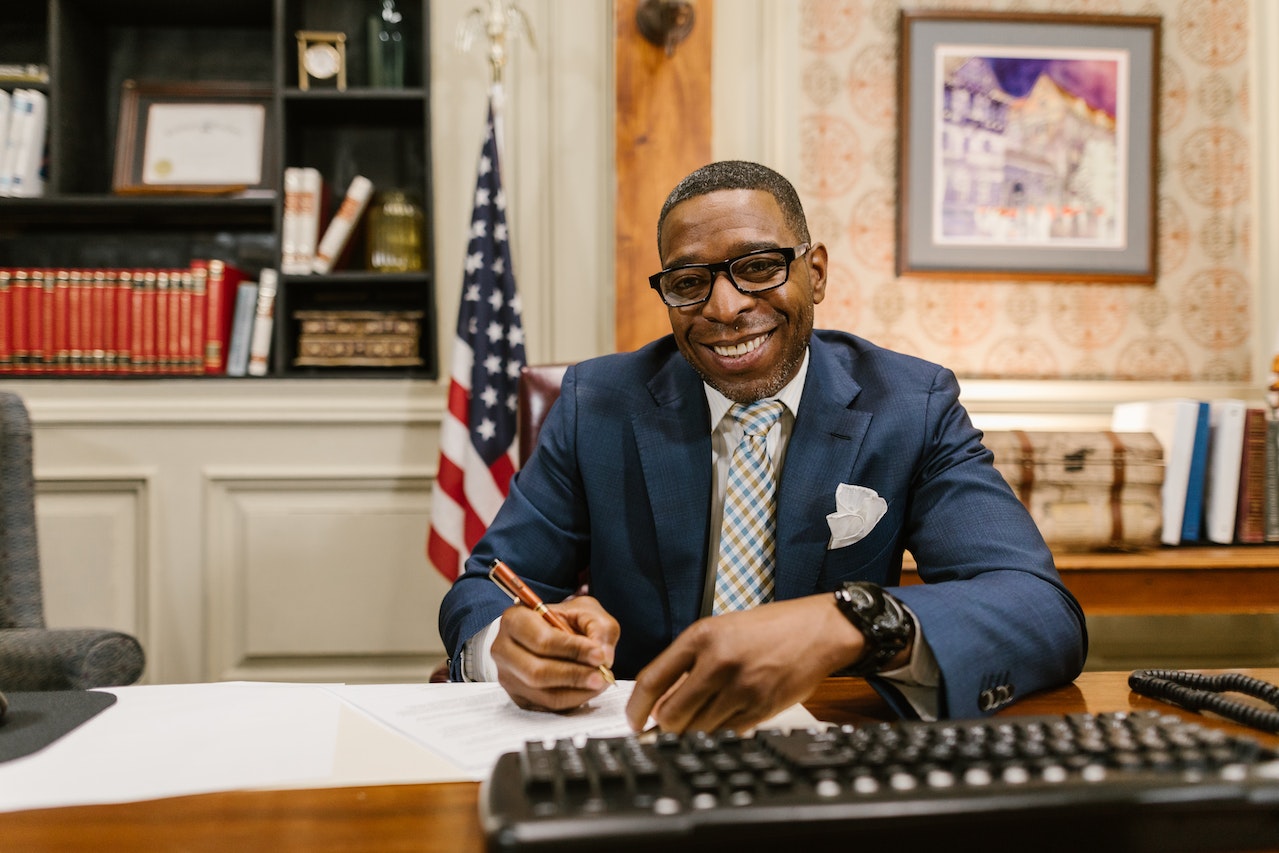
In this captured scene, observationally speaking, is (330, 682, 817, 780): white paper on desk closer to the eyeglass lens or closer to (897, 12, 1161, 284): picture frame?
the eyeglass lens

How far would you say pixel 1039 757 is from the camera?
59 centimetres

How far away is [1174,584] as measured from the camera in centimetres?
231


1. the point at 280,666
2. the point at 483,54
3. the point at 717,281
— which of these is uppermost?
the point at 483,54

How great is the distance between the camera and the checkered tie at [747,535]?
1.33 m

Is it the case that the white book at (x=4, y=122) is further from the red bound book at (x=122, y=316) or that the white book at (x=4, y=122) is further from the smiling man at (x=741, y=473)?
the smiling man at (x=741, y=473)

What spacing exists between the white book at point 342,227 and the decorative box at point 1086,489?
78.7 inches

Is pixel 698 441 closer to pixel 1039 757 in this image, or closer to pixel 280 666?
pixel 1039 757

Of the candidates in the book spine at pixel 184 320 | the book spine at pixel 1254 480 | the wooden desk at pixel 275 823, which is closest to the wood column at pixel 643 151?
the book spine at pixel 184 320

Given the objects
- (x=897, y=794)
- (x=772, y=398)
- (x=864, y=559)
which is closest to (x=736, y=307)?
Answer: (x=772, y=398)

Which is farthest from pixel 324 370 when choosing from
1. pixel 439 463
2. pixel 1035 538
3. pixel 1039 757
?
pixel 1039 757

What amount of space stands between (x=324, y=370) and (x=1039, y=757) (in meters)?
2.66

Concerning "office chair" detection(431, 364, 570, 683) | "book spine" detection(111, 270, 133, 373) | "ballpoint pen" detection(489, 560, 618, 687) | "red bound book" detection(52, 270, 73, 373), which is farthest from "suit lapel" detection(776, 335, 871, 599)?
"red bound book" detection(52, 270, 73, 373)

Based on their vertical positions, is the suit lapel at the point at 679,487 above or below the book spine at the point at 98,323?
below

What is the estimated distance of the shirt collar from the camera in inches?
57.1
